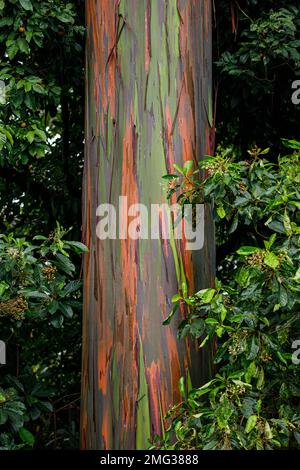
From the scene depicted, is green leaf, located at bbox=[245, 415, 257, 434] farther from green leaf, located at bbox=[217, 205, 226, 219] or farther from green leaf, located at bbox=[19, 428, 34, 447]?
green leaf, located at bbox=[19, 428, 34, 447]

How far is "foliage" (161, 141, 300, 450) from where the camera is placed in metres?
2.68

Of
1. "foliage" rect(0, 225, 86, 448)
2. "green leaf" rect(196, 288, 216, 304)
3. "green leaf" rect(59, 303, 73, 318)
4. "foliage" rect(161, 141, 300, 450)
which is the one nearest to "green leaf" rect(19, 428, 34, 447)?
"foliage" rect(0, 225, 86, 448)

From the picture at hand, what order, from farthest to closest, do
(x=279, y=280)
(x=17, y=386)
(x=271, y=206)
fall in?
(x=17, y=386) → (x=271, y=206) → (x=279, y=280)

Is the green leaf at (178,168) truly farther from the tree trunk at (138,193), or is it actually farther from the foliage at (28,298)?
the foliage at (28,298)

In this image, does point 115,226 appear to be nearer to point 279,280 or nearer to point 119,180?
point 119,180

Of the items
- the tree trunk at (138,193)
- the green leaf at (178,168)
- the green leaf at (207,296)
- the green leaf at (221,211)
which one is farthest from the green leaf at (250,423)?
the green leaf at (178,168)

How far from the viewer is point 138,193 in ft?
10.7

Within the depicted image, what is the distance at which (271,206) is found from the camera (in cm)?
287

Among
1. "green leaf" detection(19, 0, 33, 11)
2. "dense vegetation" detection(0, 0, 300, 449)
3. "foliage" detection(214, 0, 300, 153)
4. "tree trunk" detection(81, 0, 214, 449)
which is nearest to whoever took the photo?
"dense vegetation" detection(0, 0, 300, 449)

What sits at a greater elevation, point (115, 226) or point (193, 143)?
point (193, 143)

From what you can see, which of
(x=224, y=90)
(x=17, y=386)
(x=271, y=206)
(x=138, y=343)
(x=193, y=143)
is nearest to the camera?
(x=271, y=206)

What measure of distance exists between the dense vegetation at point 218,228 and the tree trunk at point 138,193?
158 millimetres
